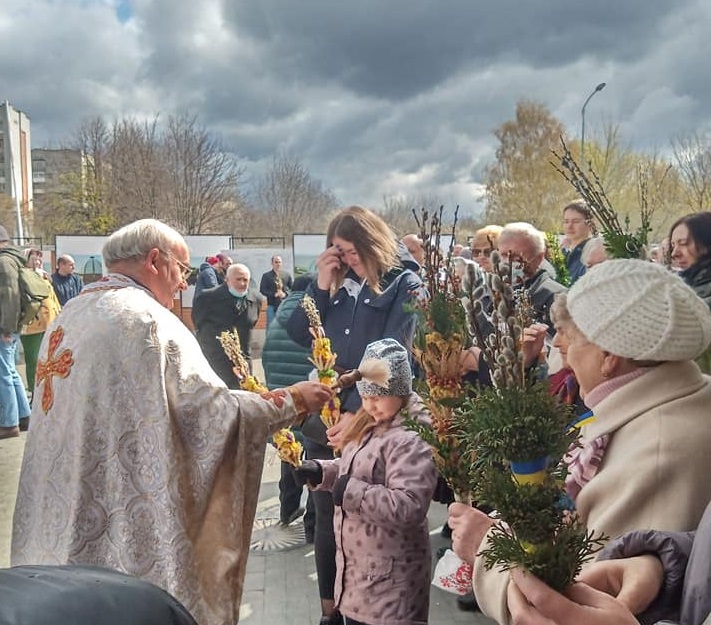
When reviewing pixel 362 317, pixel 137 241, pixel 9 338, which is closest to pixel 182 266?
pixel 137 241

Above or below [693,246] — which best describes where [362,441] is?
below

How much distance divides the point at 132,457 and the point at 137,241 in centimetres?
79

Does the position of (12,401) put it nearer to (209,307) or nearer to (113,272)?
(209,307)

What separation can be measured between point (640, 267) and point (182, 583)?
1.71 meters

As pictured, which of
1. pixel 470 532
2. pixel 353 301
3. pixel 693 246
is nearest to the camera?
pixel 470 532

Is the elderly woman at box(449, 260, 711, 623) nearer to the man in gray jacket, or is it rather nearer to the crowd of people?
the crowd of people

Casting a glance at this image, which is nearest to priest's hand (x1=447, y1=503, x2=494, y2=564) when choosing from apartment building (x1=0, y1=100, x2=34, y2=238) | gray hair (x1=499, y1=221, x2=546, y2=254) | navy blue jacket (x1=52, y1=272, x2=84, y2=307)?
gray hair (x1=499, y1=221, x2=546, y2=254)

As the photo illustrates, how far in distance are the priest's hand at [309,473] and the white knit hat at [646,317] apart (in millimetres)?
1428

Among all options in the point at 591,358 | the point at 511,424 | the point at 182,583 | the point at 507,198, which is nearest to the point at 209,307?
the point at 182,583

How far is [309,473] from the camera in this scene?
2.71m

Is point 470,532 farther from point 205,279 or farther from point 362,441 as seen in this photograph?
point 205,279

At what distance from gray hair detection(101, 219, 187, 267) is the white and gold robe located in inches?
7.1

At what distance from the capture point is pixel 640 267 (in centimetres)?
162

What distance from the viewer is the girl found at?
2.53 meters
